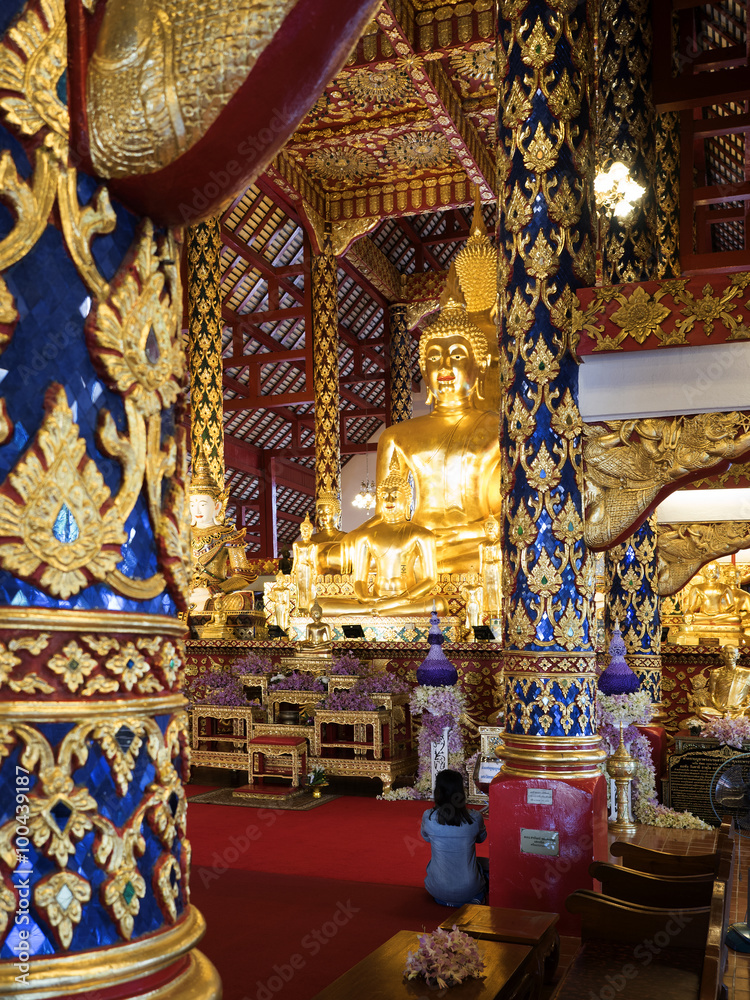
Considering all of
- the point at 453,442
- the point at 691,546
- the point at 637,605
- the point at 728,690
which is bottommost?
the point at 728,690

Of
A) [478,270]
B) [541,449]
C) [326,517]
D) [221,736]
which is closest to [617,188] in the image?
[541,449]

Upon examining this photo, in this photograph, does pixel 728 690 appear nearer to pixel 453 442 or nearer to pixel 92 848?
pixel 453 442

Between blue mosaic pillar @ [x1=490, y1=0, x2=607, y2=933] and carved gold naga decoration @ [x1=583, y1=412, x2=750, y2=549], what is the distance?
0.32 ft

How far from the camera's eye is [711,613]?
10.8m

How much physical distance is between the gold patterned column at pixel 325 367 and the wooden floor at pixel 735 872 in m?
7.99

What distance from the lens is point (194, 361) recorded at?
9.99 m

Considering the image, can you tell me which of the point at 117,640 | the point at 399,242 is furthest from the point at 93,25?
the point at 399,242

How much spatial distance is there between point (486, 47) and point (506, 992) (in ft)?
27.7

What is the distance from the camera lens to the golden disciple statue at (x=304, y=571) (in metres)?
8.92

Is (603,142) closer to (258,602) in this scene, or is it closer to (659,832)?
(659,832)

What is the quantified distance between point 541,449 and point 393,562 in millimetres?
5071

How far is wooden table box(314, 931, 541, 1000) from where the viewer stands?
236 centimetres

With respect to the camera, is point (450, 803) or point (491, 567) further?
point (491, 567)

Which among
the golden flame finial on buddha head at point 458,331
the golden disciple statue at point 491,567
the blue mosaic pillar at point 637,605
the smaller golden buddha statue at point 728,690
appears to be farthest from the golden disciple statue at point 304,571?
the smaller golden buddha statue at point 728,690
